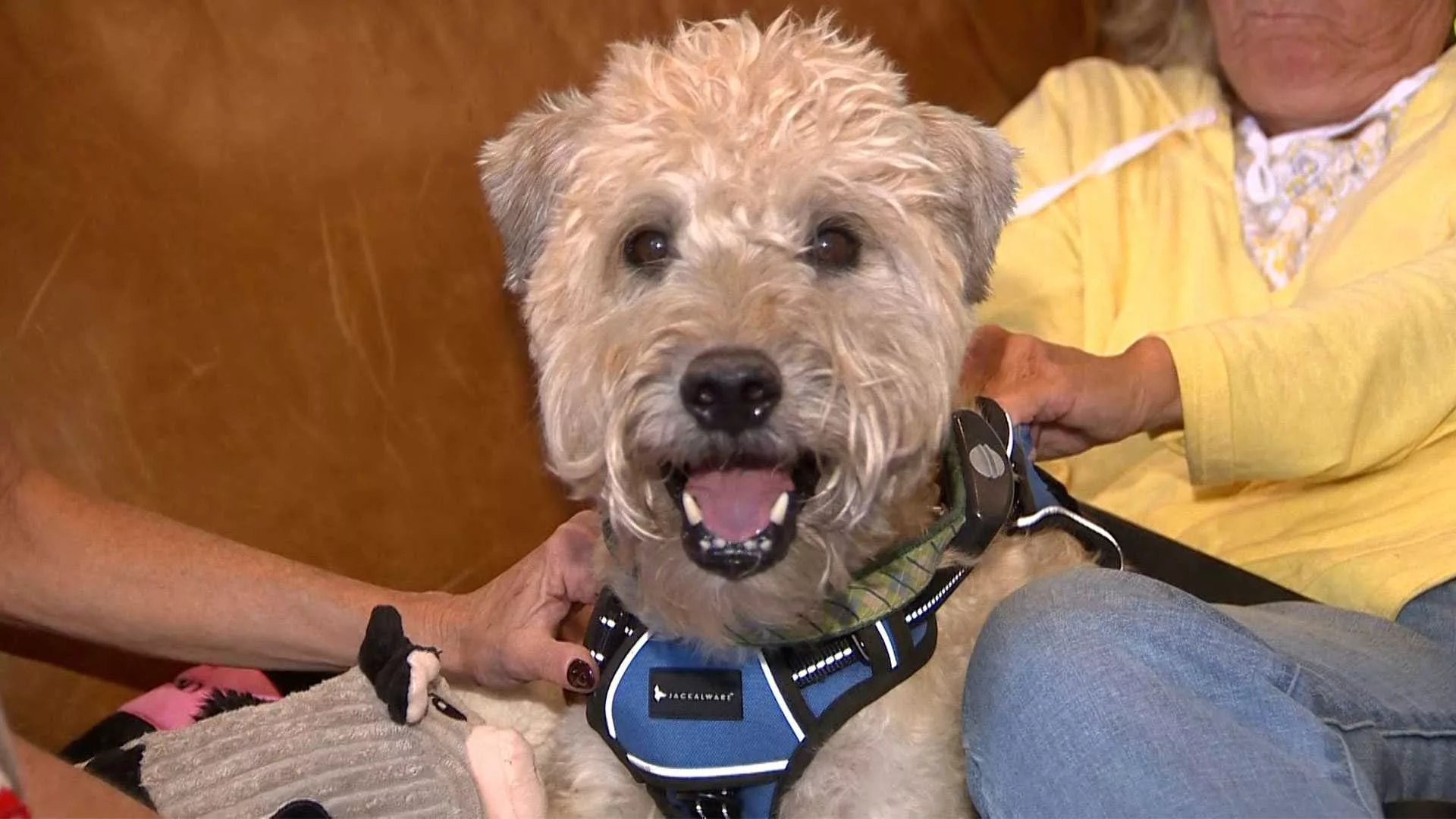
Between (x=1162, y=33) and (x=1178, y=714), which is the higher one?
(x=1162, y=33)

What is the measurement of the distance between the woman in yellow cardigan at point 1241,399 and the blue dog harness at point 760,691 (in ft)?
0.35

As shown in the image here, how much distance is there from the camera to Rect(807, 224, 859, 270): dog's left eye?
126 centimetres

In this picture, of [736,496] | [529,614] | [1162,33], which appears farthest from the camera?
[1162,33]

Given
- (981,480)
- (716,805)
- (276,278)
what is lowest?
(716,805)

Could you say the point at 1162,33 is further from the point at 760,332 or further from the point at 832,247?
the point at 760,332

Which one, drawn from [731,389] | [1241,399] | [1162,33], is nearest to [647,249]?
[731,389]

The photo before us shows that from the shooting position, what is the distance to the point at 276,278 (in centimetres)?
155

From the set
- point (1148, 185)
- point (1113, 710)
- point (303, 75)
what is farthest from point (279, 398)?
point (1148, 185)

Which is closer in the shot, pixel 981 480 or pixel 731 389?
pixel 731 389

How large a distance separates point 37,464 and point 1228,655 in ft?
3.93

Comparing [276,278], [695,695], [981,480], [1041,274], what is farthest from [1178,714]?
[276,278]

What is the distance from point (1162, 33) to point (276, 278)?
131cm

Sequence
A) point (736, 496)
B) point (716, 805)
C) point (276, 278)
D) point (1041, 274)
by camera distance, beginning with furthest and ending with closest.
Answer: point (1041, 274), point (276, 278), point (716, 805), point (736, 496)

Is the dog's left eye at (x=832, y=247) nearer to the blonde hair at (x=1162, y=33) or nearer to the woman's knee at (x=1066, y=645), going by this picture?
the woman's knee at (x=1066, y=645)
